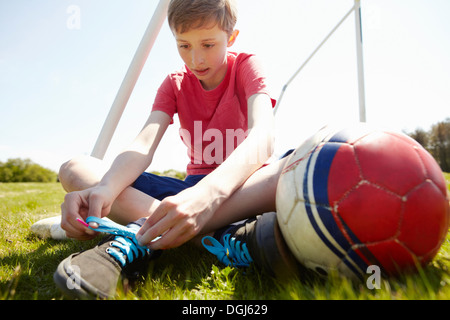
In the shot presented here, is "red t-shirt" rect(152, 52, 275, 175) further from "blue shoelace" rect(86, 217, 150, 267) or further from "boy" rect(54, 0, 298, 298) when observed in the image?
"blue shoelace" rect(86, 217, 150, 267)

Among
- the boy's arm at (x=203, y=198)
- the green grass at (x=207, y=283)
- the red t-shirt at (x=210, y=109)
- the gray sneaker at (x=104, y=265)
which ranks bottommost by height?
the green grass at (x=207, y=283)

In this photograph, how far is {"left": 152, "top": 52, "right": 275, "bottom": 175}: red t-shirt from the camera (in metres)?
2.29

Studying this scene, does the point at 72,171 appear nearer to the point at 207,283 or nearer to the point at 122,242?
the point at 122,242

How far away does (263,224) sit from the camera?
123cm

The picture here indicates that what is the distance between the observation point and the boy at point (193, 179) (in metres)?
1.19

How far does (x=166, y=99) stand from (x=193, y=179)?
70 cm

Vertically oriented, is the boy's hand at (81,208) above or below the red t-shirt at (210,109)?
below

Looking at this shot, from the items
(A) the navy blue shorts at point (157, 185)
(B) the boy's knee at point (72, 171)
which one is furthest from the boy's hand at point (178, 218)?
(B) the boy's knee at point (72, 171)

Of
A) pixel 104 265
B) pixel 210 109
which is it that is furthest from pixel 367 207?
pixel 210 109

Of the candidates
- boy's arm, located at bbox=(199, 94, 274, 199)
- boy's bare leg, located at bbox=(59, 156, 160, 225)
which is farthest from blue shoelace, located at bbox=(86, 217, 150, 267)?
boy's arm, located at bbox=(199, 94, 274, 199)

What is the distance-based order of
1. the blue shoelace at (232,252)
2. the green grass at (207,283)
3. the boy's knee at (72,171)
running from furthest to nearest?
the boy's knee at (72,171) → the blue shoelace at (232,252) → the green grass at (207,283)

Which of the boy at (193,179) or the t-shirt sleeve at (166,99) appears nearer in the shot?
the boy at (193,179)

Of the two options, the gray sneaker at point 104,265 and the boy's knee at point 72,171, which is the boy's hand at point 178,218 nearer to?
the gray sneaker at point 104,265
